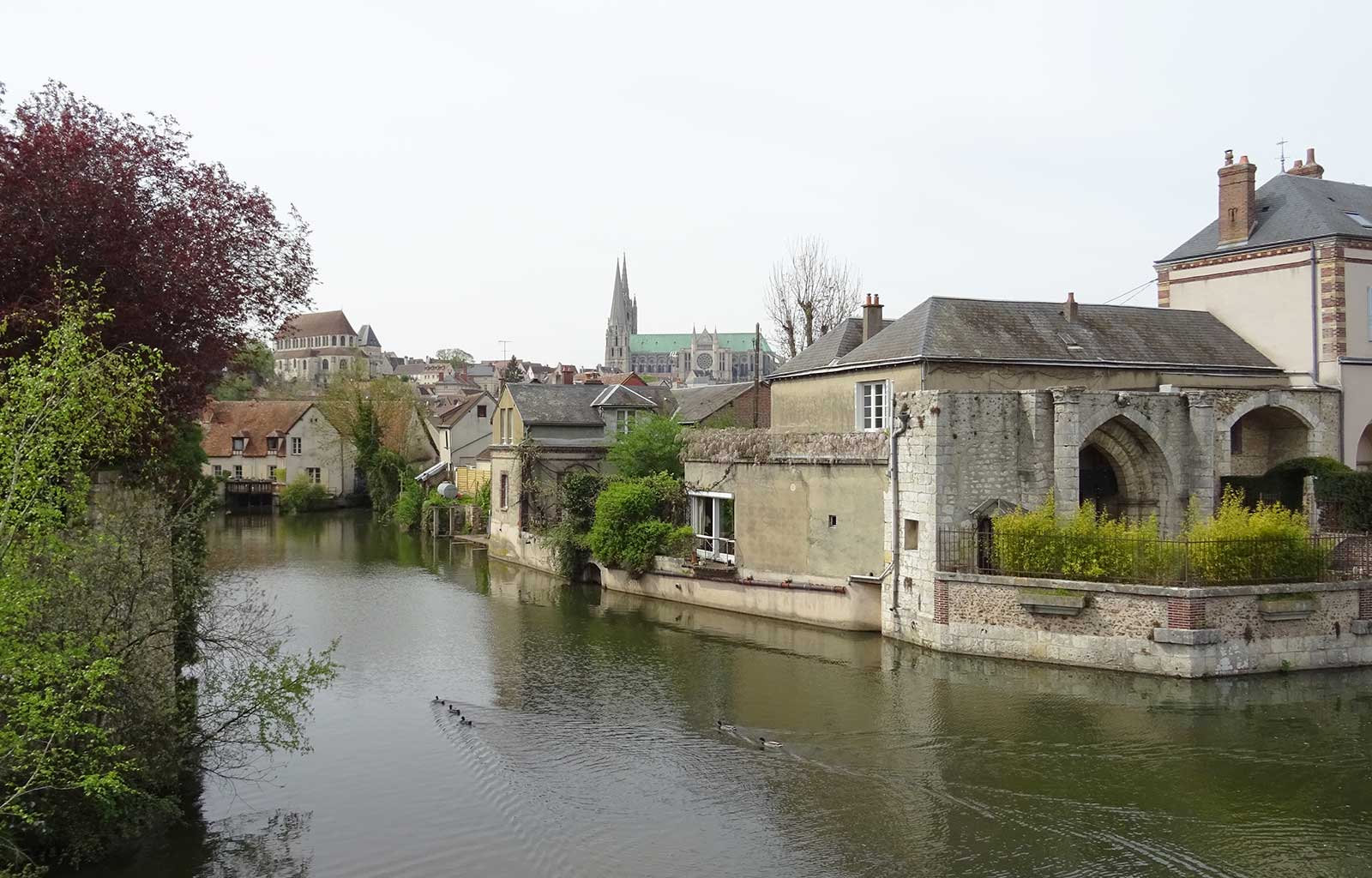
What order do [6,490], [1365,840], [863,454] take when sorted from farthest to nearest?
1. [863,454]
2. [1365,840]
3. [6,490]

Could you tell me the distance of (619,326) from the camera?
17100 cm

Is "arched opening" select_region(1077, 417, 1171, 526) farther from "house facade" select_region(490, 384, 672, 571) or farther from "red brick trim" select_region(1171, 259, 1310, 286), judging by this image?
"house facade" select_region(490, 384, 672, 571)

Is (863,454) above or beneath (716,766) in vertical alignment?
above

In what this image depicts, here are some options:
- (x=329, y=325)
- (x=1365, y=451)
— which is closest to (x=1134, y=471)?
(x=1365, y=451)

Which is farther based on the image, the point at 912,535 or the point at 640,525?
the point at 640,525

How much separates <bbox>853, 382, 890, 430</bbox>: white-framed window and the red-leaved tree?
1323 cm

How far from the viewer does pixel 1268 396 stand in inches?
953

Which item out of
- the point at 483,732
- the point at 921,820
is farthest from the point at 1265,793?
the point at 483,732

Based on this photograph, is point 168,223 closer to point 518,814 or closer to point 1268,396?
point 518,814

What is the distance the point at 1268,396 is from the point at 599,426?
21.4 m

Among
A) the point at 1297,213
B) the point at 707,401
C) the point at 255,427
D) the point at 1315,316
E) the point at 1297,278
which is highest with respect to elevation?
the point at 1297,213

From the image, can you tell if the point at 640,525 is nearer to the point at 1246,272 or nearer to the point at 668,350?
the point at 1246,272

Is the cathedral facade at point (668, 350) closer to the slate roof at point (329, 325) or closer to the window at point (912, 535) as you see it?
the slate roof at point (329, 325)

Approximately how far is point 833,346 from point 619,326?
468 ft
